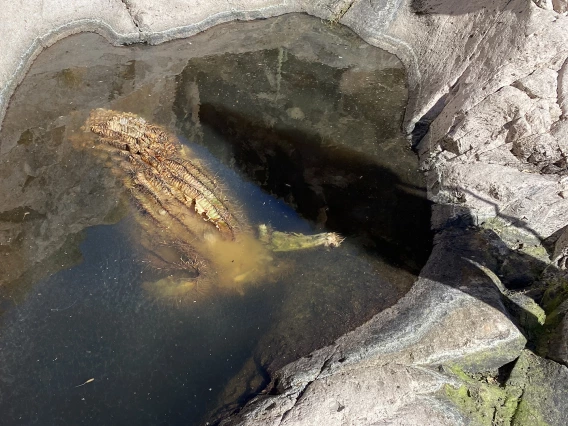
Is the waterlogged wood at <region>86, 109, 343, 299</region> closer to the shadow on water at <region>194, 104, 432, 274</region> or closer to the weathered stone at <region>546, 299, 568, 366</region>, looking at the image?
the shadow on water at <region>194, 104, 432, 274</region>

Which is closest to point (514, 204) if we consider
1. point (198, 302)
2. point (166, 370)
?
point (198, 302)

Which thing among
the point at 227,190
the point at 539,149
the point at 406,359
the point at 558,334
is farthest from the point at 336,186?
the point at 558,334

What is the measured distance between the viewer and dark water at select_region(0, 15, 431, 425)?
4.09 meters

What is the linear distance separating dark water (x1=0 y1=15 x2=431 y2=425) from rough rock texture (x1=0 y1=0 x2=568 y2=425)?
0.31 metres

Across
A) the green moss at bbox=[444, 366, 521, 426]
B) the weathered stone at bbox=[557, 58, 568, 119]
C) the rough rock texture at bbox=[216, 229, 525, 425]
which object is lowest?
the green moss at bbox=[444, 366, 521, 426]

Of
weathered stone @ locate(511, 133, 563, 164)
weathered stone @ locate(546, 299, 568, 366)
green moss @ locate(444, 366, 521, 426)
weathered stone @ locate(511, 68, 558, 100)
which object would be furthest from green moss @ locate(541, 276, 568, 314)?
weathered stone @ locate(511, 68, 558, 100)

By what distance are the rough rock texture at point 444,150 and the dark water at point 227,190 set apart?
31 cm

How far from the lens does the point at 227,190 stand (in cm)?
558

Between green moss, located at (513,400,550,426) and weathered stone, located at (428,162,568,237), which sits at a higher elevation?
weathered stone, located at (428,162,568,237)

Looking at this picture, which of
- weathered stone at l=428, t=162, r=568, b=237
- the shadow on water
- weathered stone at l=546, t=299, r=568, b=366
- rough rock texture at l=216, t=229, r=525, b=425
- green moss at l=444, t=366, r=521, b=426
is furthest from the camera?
the shadow on water

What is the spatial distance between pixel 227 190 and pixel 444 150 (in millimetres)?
2726

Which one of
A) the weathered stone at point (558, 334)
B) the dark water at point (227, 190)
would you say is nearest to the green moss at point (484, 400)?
the weathered stone at point (558, 334)

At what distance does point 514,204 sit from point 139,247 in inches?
163

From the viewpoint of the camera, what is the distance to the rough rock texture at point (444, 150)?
11.5 feet
